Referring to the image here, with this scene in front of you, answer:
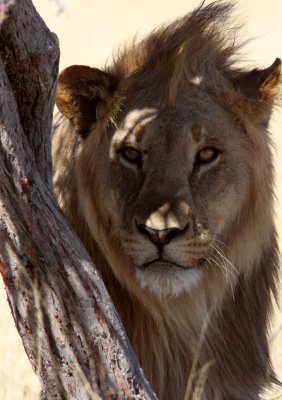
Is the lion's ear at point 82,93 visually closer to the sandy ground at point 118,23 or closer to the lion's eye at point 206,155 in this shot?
the lion's eye at point 206,155

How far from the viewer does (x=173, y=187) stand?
399cm

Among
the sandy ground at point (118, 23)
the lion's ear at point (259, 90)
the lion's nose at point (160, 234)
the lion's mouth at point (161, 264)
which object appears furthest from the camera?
the sandy ground at point (118, 23)

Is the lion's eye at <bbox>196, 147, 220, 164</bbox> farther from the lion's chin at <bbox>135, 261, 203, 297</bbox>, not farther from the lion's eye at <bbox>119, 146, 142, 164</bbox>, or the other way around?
the lion's chin at <bbox>135, 261, 203, 297</bbox>

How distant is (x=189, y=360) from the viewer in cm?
446

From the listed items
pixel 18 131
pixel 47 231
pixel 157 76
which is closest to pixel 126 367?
pixel 47 231

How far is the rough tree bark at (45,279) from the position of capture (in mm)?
3170

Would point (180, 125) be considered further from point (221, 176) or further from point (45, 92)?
point (45, 92)

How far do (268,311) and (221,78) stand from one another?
1.18m

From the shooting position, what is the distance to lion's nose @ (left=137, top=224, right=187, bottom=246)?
12.4ft

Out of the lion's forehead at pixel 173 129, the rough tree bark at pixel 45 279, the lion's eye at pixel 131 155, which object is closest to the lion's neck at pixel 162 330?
the lion's eye at pixel 131 155

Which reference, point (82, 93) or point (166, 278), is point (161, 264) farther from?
point (82, 93)

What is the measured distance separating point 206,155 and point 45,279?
4.00 ft

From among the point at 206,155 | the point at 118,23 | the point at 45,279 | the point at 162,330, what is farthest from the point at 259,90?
the point at 118,23

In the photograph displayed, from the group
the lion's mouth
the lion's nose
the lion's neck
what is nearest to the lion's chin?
the lion's mouth
